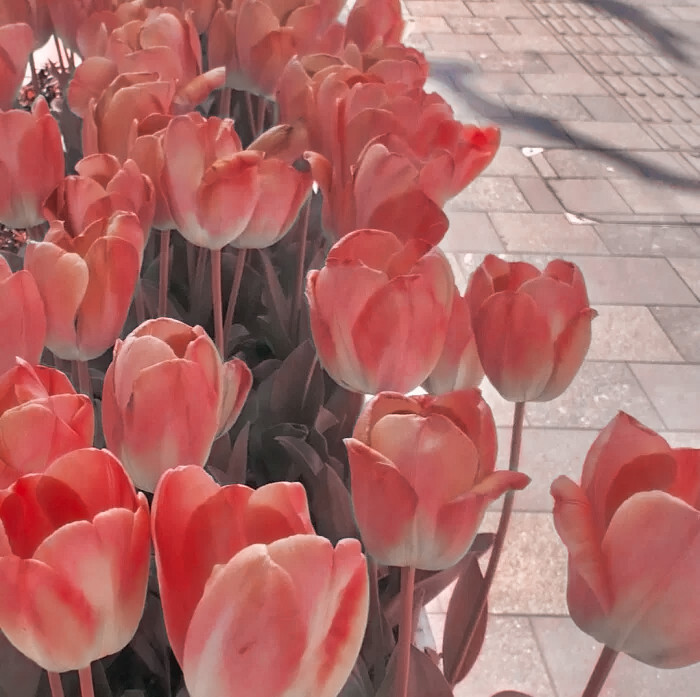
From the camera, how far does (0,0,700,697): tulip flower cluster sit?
36 cm

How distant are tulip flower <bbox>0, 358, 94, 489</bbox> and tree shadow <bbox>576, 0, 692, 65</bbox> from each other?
451cm

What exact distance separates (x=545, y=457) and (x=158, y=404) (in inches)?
67.8

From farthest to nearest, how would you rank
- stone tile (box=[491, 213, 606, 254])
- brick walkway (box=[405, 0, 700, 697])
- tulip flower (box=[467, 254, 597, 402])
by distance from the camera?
1. stone tile (box=[491, 213, 606, 254])
2. brick walkway (box=[405, 0, 700, 697])
3. tulip flower (box=[467, 254, 597, 402])

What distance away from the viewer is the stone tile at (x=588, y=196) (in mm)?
3148

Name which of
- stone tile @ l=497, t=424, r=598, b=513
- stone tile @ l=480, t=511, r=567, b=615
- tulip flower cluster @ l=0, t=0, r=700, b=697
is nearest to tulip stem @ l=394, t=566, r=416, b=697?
tulip flower cluster @ l=0, t=0, r=700, b=697

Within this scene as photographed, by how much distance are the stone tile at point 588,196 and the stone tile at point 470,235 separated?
1.12 ft

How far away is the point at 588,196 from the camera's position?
323 cm

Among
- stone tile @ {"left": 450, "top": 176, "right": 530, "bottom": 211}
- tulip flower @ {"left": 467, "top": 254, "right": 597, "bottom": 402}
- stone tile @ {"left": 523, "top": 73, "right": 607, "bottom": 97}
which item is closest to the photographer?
tulip flower @ {"left": 467, "top": 254, "right": 597, "bottom": 402}

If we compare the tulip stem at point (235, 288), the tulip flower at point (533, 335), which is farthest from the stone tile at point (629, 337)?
the tulip flower at point (533, 335)

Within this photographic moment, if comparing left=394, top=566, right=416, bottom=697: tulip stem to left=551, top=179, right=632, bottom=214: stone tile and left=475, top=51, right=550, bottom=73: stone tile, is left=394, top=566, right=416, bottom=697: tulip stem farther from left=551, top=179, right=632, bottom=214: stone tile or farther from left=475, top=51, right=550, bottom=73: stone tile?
left=475, top=51, right=550, bottom=73: stone tile

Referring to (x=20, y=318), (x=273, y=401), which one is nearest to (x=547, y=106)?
(x=273, y=401)

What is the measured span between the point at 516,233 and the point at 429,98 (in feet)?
7.28

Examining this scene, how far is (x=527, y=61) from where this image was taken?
13.9 ft

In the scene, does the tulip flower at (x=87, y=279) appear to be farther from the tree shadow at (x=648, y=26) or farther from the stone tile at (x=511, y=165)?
the tree shadow at (x=648, y=26)
